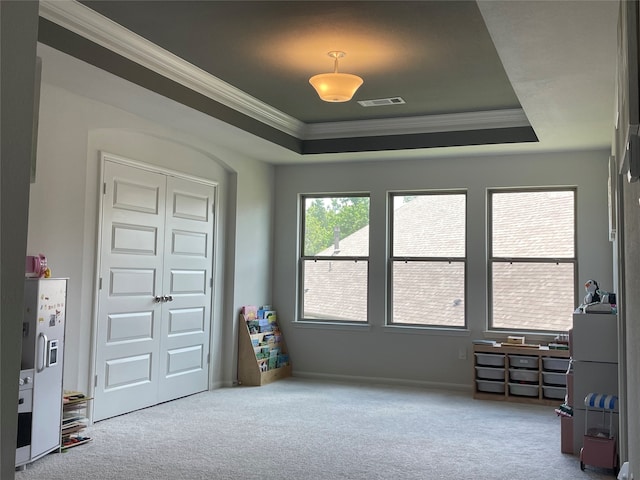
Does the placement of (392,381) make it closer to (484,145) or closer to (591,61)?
(484,145)

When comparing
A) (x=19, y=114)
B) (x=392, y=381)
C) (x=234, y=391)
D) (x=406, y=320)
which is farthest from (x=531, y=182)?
(x=19, y=114)

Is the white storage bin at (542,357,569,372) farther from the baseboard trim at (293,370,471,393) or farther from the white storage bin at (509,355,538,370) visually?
the baseboard trim at (293,370,471,393)

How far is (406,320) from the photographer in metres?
7.04

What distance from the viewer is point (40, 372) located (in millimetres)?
3842

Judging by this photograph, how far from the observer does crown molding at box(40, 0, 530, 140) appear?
382 centimetres

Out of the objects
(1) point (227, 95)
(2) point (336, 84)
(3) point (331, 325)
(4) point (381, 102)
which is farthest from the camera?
(3) point (331, 325)

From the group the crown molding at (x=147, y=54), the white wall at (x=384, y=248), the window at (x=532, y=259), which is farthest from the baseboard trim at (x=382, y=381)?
the crown molding at (x=147, y=54)

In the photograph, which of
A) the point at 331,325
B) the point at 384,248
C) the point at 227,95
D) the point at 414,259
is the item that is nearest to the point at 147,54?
the point at 227,95

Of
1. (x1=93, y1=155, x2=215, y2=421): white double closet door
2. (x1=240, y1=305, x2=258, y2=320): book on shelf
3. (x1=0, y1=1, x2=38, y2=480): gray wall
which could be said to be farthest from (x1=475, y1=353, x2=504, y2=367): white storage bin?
(x1=0, y1=1, x2=38, y2=480): gray wall

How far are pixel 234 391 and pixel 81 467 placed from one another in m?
2.61

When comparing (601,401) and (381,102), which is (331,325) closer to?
(381,102)

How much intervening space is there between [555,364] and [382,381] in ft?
6.28

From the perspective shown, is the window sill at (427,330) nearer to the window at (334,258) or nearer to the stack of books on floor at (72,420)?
the window at (334,258)

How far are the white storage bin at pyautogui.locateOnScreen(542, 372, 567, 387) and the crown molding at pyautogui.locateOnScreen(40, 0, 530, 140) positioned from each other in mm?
2451
